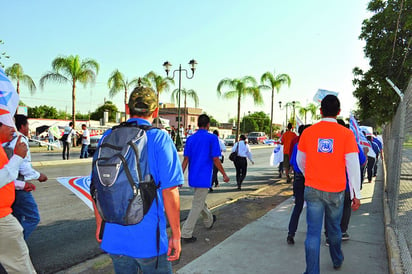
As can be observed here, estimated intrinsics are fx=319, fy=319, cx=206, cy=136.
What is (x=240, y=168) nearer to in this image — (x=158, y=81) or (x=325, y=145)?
(x=325, y=145)

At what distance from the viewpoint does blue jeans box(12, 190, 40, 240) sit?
3748 millimetres

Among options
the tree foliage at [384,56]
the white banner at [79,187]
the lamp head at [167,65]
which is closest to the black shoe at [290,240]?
the white banner at [79,187]

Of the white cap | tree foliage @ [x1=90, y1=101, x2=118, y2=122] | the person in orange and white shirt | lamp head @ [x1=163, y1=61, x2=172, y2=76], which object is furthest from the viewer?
tree foliage @ [x1=90, y1=101, x2=118, y2=122]

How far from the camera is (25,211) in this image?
12.4ft

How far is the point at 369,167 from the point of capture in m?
10.4

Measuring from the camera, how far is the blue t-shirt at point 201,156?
478 cm

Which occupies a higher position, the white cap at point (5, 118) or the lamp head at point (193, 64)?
the lamp head at point (193, 64)

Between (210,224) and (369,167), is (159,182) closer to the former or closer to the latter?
(210,224)

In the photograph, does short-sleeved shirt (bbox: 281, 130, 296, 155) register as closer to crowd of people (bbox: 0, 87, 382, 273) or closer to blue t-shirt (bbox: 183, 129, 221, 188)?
crowd of people (bbox: 0, 87, 382, 273)

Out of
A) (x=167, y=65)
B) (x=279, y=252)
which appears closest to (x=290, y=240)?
(x=279, y=252)

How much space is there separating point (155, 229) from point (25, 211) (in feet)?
8.61

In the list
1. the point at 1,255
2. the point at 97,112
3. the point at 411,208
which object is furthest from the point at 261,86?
the point at 97,112

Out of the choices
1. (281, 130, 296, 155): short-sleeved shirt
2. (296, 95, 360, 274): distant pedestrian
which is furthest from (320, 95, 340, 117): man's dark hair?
(281, 130, 296, 155): short-sleeved shirt

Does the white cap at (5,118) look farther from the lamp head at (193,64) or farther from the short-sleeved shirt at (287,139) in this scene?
the lamp head at (193,64)
